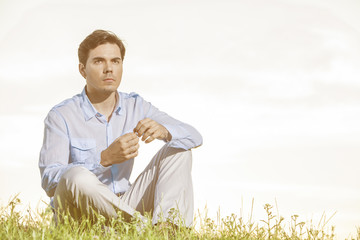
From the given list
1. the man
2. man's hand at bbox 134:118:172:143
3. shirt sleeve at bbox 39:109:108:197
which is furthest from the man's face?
man's hand at bbox 134:118:172:143

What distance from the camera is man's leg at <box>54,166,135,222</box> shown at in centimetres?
512

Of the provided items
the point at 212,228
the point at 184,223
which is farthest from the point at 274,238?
the point at 184,223

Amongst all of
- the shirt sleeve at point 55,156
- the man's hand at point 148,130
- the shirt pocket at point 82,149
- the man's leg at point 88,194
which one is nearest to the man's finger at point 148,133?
the man's hand at point 148,130

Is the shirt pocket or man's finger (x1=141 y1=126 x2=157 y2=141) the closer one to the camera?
man's finger (x1=141 y1=126 x2=157 y2=141)

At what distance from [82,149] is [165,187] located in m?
1.10

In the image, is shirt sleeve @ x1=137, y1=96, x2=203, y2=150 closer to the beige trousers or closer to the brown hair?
the beige trousers

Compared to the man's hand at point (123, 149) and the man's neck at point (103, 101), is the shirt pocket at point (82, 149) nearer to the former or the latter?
the man's neck at point (103, 101)

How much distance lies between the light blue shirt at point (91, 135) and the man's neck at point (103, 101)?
7cm

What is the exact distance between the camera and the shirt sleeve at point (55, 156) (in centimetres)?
548

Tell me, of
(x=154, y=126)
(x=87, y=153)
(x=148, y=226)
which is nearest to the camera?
(x=148, y=226)

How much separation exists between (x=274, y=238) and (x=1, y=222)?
2958 millimetres

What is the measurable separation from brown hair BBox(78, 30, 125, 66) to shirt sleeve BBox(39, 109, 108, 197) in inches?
31.7

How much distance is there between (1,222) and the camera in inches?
229

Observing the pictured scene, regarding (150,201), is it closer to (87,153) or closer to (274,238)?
(87,153)
